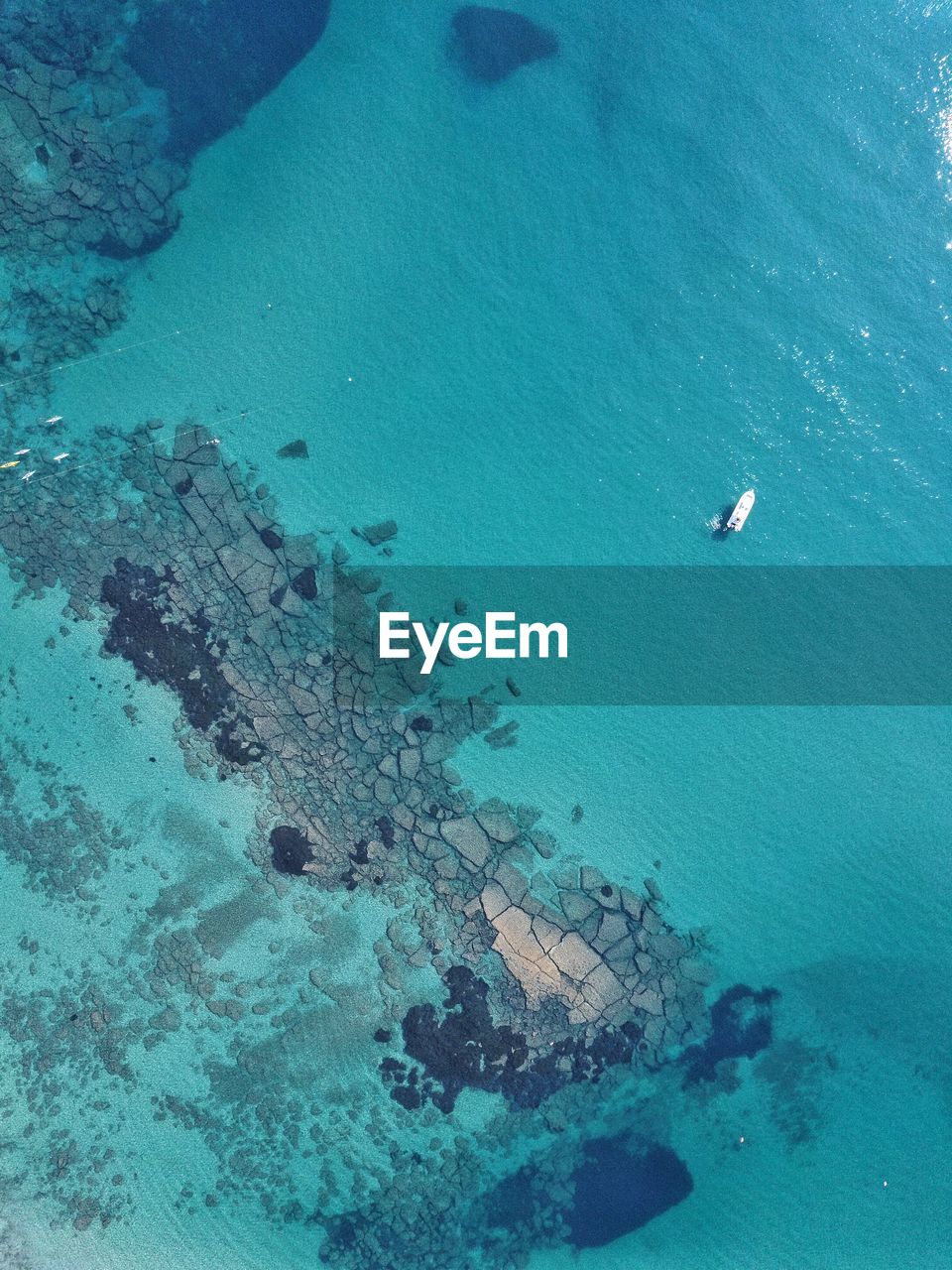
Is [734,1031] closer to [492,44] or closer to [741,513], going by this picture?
[741,513]

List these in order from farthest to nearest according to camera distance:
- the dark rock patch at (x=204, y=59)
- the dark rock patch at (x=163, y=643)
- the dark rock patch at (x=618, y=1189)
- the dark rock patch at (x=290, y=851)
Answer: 1. the dark rock patch at (x=204, y=59)
2. the dark rock patch at (x=163, y=643)
3. the dark rock patch at (x=290, y=851)
4. the dark rock patch at (x=618, y=1189)

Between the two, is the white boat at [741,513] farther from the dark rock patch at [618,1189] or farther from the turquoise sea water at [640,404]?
the dark rock patch at [618,1189]

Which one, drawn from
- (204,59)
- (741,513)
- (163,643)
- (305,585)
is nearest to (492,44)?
(204,59)

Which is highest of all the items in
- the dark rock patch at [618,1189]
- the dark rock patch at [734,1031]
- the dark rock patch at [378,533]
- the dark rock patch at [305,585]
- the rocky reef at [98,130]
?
the rocky reef at [98,130]

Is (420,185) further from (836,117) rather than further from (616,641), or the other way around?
(616,641)

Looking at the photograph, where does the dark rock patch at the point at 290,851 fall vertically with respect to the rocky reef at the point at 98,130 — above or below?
below

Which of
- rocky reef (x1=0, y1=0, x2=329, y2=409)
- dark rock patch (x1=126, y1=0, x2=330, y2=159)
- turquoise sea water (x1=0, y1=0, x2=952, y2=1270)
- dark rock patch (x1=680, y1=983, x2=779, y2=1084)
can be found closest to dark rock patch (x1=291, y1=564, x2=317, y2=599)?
turquoise sea water (x1=0, y1=0, x2=952, y2=1270)

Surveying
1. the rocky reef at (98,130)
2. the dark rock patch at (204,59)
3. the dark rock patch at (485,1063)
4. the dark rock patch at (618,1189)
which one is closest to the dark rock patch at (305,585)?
the rocky reef at (98,130)
